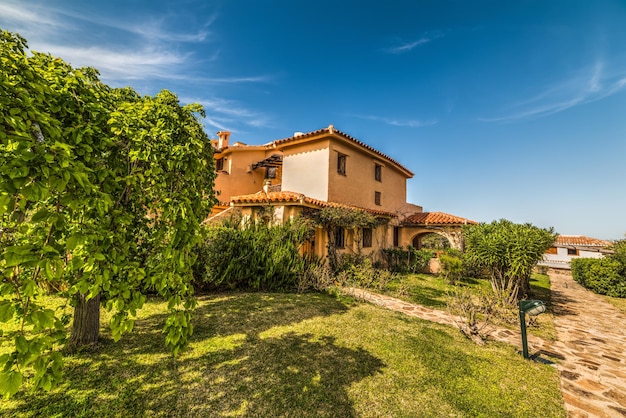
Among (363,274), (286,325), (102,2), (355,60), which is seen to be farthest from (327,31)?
(286,325)

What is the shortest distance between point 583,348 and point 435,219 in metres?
14.4

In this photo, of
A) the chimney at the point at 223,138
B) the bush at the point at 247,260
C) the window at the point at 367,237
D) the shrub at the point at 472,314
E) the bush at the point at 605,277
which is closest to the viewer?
the shrub at the point at 472,314

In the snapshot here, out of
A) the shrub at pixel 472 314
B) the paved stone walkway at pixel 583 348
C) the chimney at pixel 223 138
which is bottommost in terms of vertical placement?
the paved stone walkway at pixel 583 348

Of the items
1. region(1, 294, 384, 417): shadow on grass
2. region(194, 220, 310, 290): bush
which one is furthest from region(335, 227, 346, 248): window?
region(1, 294, 384, 417): shadow on grass

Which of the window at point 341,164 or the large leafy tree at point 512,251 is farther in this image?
the window at point 341,164

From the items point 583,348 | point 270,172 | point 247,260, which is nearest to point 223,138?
point 270,172

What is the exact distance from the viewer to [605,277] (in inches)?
559

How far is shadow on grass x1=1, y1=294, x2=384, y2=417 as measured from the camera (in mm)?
3449

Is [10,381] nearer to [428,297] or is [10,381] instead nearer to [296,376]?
[296,376]

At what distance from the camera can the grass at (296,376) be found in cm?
354

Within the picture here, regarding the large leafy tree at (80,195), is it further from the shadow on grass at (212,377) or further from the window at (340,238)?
the window at (340,238)

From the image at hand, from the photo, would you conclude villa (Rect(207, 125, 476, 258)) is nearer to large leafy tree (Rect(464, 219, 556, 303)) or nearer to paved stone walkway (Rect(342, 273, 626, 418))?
paved stone walkway (Rect(342, 273, 626, 418))

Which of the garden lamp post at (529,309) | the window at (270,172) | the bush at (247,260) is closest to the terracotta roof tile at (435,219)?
the window at (270,172)

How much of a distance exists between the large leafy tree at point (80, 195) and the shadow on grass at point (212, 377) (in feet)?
3.51
